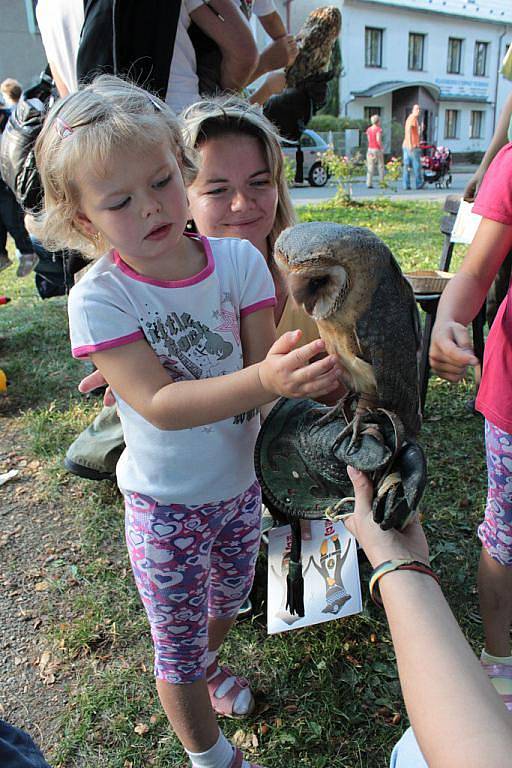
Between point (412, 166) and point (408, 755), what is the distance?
52.4 ft

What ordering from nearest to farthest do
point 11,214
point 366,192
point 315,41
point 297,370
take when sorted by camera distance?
1. point 297,370
2. point 315,41
3. point 11,214
4. point 366,192

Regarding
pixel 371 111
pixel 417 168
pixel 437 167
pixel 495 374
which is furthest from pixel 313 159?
pixel 371 111

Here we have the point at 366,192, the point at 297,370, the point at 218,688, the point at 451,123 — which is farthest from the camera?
the point at 451,123

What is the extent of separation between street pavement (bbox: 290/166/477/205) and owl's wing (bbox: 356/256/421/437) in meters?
10.5

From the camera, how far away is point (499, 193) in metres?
1.54

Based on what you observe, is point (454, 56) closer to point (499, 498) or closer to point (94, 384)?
point (499, 498)

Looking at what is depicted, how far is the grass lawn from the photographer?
1.78 meters

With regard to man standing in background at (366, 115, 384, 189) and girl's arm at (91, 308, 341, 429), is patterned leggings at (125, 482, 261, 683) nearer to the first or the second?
girl's arm at (91, 308, 341, 429)

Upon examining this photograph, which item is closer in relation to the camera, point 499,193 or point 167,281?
point 167,281

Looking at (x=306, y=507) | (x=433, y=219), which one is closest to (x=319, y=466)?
(x=306, y=507)

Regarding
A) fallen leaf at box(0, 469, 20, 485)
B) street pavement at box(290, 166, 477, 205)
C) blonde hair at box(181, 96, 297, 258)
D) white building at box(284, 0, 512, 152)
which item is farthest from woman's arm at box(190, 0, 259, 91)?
white building at box(284, 0, 512, 152)

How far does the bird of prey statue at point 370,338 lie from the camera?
1.09 meters

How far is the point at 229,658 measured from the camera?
2066 millimetres

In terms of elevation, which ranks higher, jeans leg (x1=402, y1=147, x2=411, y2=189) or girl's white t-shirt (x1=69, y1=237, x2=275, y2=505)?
girl's white t-shirt (x1=69, y1=237, x2=275, y2=505)
